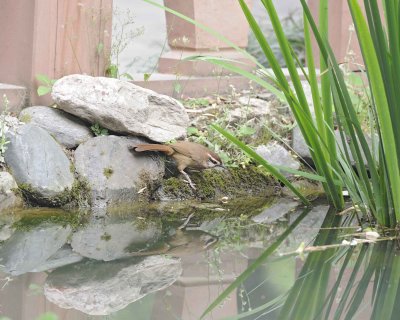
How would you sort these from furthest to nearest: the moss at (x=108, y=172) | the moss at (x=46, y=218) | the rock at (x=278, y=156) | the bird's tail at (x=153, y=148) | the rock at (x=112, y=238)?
the rock at (x=278, y=156) < the bird's tail at (x=153, y=148) < the moss at (x=108, y=172) < the moss at (x=46, y=218) < the rock at (x=112, y=238)

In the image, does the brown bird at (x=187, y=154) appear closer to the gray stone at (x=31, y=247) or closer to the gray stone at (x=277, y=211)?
the gray stone at (x=277, y=211)

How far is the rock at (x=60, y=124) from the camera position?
505 cm

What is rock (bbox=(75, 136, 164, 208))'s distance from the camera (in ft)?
15.8

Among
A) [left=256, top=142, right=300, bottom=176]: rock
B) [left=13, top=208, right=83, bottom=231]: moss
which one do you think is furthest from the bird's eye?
[left=13, top=208, right=83, bottom=231]: moss

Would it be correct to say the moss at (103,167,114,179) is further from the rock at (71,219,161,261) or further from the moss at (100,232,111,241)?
the moss at (100,232,111,241)

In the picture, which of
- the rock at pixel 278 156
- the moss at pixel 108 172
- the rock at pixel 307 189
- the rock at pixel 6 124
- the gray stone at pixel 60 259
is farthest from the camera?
the rock at pixel 278 156

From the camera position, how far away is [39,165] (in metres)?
4.77

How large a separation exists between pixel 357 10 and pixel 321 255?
3.25 feet

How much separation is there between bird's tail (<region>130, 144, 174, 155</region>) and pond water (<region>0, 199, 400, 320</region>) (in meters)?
0.39

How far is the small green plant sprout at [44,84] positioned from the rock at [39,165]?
324mm

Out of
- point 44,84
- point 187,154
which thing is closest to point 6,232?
point 187,154

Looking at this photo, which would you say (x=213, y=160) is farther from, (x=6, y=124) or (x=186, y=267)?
(x=186, y=267)

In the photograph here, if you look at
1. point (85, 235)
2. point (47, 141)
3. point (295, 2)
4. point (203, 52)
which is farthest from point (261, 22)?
point (85, 235)

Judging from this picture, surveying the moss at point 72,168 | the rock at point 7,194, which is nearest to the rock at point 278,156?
the moss at point 72,168
